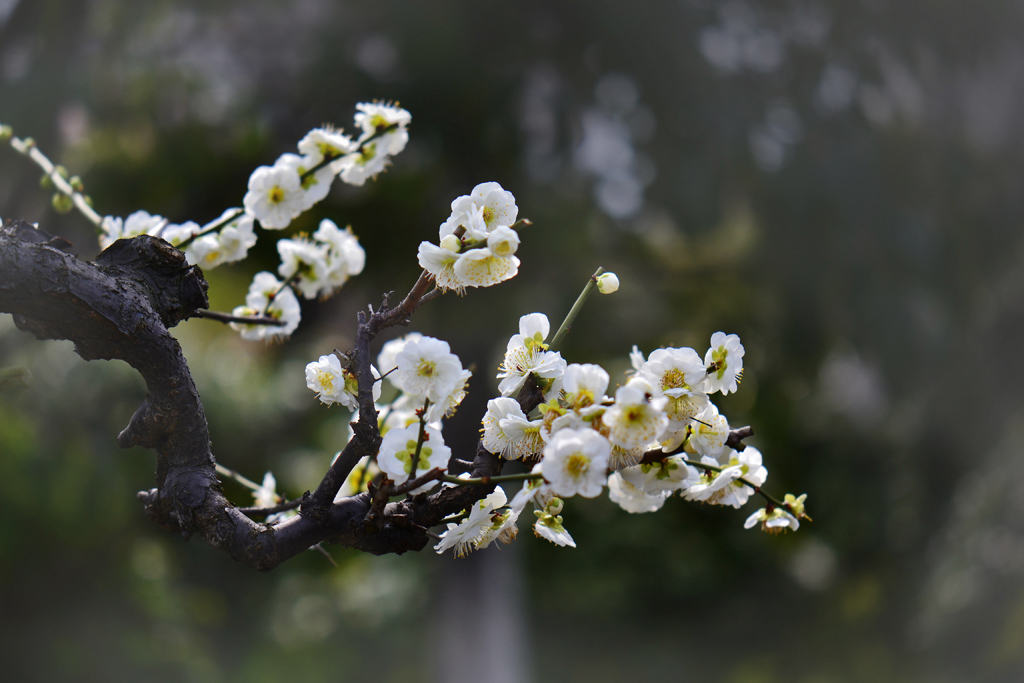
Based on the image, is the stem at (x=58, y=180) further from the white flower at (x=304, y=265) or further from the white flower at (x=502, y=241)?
the white flower at (x=502, y=241)

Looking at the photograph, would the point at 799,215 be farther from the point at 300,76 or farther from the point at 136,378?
the point at 136,378

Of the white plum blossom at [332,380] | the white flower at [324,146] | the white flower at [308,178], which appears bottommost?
the white plum blossom at [332,380]

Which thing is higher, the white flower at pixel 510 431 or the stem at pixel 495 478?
the white flower at pixel 510 431

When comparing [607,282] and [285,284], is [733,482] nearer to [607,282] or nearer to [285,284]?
[607,282]

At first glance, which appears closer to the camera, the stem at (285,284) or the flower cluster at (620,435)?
the flower cluster at (620,435)

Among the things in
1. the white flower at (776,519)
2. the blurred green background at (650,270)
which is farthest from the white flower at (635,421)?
the blurred green background at (650,270)

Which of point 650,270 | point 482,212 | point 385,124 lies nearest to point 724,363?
point 482,212
